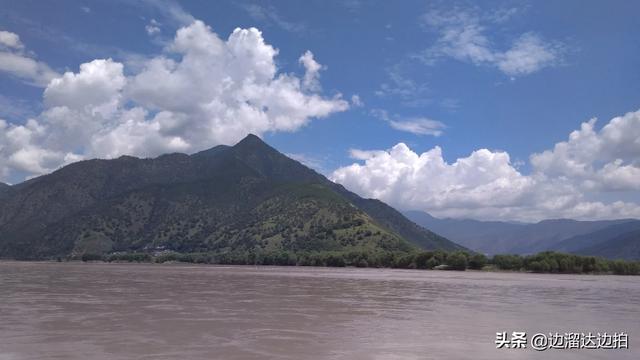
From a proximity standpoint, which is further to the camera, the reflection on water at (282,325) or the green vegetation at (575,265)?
the green vegetation at (575,265)

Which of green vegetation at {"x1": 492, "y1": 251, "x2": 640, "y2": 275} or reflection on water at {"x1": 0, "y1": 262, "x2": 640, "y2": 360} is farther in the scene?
green vegetation at {"x1": 492, "y1": 251, "x2": 640, "y2": 275}

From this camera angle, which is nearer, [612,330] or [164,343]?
[164,343]

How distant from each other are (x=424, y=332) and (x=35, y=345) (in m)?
23.9

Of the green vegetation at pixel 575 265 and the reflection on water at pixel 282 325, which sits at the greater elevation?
the green vegetation at pixel 575 265

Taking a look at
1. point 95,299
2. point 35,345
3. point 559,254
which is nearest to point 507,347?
point 35,345

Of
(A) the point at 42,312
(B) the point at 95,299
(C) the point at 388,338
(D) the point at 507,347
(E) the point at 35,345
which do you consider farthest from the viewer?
(B) the point at 95,299

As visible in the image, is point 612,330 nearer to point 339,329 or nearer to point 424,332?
point 424,332

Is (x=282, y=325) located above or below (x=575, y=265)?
below

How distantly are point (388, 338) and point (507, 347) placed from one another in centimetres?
711

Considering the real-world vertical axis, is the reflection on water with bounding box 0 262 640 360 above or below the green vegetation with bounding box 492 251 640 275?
below

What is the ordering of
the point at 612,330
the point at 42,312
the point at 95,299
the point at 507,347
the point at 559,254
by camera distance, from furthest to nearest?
the point at 559,254, the point at 95,299, the point at 42,312, the point at 612,330, the point at 507,347

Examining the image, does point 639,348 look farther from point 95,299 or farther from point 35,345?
point 95,299

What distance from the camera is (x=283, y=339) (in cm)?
3428

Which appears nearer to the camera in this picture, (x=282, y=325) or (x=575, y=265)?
(x=282, y=325)
